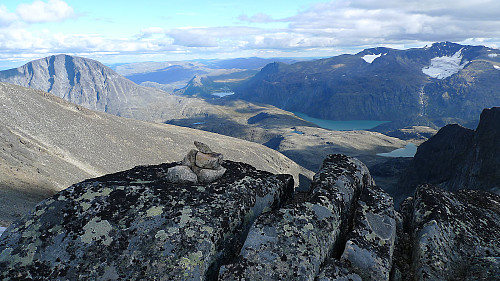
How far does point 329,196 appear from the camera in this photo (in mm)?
11781

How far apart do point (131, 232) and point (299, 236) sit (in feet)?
18.4

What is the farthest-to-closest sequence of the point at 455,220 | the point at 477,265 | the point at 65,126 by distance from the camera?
1. the point at 65,126
2. the point at 455,220
3. the point at 477,265

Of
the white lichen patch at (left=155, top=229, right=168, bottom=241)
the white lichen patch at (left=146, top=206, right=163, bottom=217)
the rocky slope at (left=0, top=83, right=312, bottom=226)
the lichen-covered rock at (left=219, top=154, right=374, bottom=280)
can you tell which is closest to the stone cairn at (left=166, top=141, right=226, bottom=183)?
the white lichen patch at (left=146, top=206, right=163, bottom=217)

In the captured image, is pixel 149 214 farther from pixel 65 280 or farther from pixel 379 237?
pixel 379 237

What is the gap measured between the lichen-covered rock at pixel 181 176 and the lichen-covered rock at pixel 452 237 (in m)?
9.25

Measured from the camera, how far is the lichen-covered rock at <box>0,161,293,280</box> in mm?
8875

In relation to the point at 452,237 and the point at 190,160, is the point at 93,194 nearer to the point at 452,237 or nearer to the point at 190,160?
the point at 190,160

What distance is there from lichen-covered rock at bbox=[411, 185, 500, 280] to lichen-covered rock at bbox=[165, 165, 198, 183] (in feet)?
30.4

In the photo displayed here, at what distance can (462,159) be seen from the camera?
3157 inches

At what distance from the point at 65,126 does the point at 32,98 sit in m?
17.1

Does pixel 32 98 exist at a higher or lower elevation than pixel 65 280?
→ lower

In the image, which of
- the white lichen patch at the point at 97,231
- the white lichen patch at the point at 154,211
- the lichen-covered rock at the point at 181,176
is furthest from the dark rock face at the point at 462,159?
the white lichen patch at the point at 97,231

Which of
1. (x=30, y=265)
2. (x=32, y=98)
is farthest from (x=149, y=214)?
(x=32, y=98)

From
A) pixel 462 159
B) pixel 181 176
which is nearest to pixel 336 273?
pixel 181 176
